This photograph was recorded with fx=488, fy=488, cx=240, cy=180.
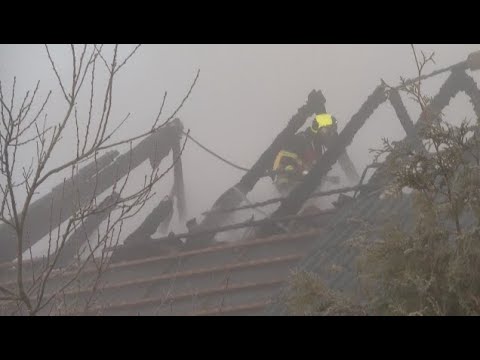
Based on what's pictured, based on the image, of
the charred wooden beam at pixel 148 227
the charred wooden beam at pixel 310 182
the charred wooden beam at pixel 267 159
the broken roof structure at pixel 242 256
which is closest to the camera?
the broken roof structure at pixel 242 256

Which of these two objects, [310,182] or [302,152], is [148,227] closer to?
[310,182]

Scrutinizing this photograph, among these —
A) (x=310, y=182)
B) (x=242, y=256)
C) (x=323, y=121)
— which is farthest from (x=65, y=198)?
(x=323, y=121)

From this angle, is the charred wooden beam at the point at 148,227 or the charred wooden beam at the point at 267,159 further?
the charred wooden beam at the point at 267,159

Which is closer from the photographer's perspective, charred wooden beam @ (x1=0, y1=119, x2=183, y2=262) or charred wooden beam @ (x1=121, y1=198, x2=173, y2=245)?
charred wooden beam @ (x1=121, y1=198, x2=173, y2=245)

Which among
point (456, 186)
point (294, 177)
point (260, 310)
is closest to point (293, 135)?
point (294, 177)

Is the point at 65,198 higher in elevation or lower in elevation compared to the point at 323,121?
lower

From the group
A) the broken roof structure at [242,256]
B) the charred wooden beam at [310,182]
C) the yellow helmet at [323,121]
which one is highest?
the yellow helmet at [323,121]

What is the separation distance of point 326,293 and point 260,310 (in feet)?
10.1

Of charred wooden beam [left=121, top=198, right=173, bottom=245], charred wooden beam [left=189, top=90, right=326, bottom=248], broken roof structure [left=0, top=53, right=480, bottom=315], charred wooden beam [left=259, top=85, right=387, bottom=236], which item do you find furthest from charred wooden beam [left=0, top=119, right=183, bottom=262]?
charred wooden beam [left=259, top=85, right=387, bottom=236]

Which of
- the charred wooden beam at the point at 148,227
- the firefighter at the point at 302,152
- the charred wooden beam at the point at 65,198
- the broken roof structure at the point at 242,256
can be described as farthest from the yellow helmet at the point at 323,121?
the charred wooden beam at the point at 148,227

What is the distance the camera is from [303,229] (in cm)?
635

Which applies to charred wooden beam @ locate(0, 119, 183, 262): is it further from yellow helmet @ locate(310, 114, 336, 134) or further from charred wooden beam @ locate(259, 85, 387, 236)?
yellow helmet @ locate(310, 114, 336, 134)

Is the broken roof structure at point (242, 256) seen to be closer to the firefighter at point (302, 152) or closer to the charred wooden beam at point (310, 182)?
the charred wooden beam at point (310, 182)
